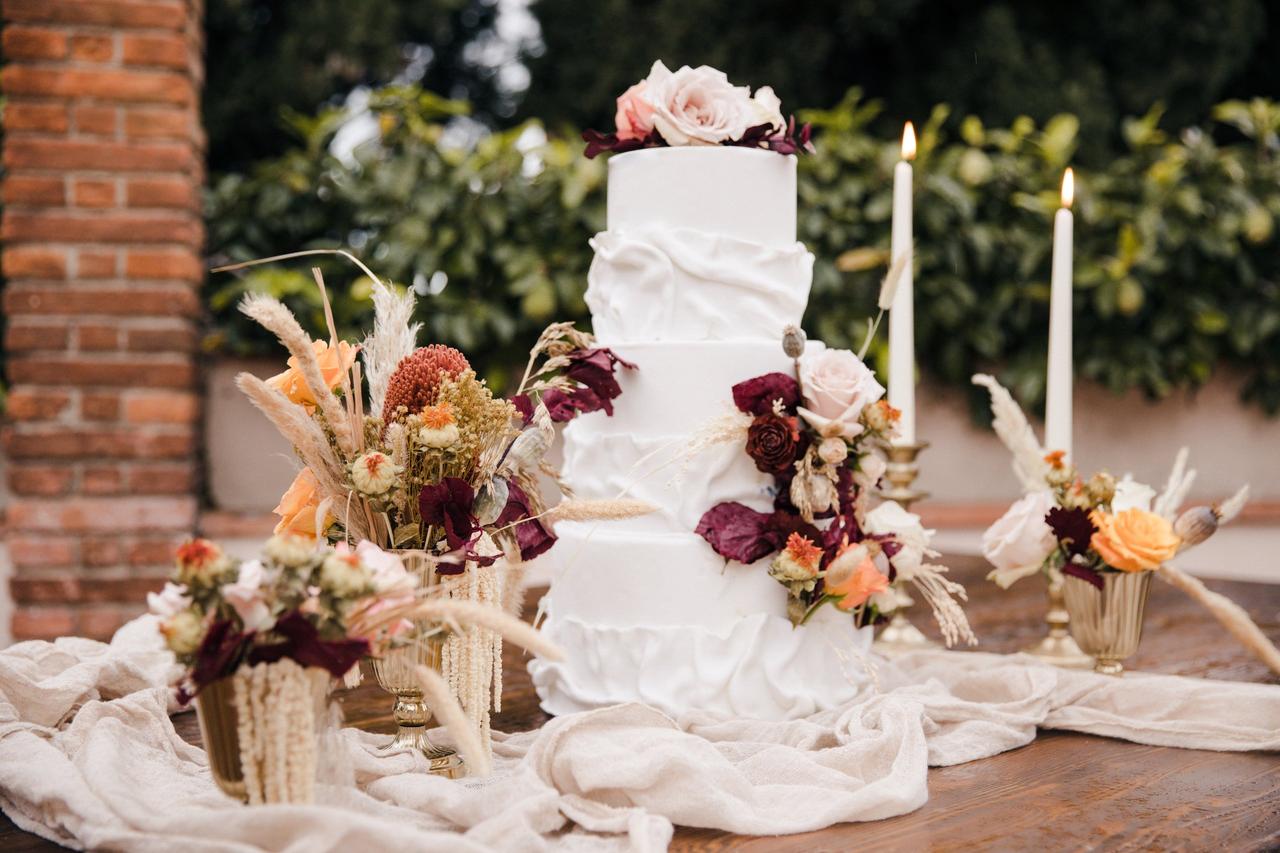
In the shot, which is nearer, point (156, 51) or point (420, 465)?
point (420, 465)

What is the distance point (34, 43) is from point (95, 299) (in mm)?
575

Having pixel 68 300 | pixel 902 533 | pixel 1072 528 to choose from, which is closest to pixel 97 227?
pixel 68 300

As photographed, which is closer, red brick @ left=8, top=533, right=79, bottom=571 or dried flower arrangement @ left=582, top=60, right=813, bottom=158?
dried flower arrangement @ left=582, top=60, right=813, bottom=158

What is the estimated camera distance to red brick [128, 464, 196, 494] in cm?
266

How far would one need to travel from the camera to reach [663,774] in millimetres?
937

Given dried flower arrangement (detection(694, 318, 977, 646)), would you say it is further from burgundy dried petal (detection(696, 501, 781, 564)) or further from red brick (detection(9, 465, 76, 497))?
red brick (detection(9, 465, 76, 497))

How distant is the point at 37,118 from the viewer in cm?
256

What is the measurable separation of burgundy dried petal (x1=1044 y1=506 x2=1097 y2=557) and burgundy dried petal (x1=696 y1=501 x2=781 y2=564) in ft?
1.26

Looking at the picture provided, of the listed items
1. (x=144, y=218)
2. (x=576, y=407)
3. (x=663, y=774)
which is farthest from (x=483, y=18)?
(x=663, y=774)

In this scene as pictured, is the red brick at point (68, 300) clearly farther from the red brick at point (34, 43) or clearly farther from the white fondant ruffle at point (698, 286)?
the white fondant ruffle at point (698, 286)

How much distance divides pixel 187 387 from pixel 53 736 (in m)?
1.71

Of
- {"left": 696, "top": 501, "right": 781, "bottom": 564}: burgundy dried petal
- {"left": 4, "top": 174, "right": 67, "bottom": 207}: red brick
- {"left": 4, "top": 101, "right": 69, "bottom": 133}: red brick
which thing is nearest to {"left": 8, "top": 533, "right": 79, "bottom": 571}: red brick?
{"left": 4, "top": 174, "right": 67, "bottom": 207}: red brick

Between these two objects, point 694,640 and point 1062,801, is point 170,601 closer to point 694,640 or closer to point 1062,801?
point 694,640

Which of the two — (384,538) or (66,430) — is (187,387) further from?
(384,538)
